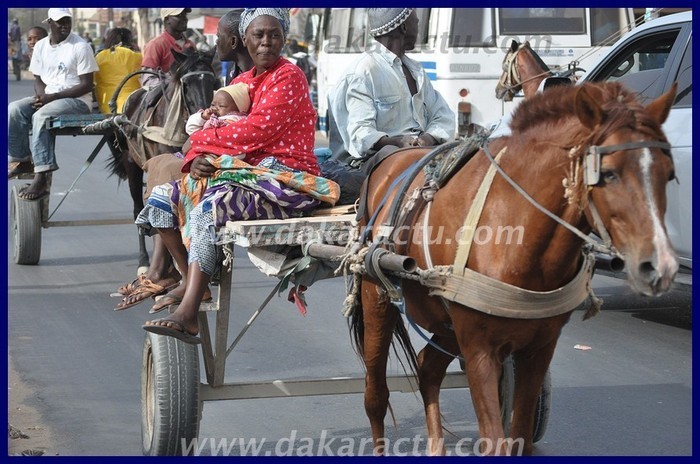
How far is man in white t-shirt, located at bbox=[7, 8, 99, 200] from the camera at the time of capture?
9.95 metres

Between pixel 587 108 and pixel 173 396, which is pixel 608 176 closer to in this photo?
pixel 587 108

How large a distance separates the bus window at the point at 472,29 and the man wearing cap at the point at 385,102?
8861 mm

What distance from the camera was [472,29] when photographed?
1445cm

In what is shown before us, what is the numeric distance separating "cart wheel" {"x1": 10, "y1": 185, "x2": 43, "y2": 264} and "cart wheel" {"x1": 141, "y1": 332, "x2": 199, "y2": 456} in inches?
208

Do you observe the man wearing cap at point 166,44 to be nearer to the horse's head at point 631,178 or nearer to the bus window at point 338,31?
the horse's head at point 631,178

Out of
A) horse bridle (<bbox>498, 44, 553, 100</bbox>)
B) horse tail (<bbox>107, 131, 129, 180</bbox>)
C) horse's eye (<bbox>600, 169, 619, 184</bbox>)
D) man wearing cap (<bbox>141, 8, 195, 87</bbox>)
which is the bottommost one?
horse tail (<bbox>107, 131, 129, 180</bbox>)

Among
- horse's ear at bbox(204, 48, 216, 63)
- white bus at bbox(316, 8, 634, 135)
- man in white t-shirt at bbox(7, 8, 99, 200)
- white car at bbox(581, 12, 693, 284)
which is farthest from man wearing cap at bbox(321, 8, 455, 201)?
white bus at bbox(316, 8, 634, 135)

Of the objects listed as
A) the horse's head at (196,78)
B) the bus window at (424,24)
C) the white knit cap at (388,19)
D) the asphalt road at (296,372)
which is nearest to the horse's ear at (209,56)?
the horse's head at (196,78)

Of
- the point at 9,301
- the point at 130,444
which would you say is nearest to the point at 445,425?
the point at 130,444

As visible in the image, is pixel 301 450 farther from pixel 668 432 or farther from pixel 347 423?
pixel 668 432

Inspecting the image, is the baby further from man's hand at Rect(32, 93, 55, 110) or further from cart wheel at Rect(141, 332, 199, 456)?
man's hand at Rect(32, 93, 55, 110)

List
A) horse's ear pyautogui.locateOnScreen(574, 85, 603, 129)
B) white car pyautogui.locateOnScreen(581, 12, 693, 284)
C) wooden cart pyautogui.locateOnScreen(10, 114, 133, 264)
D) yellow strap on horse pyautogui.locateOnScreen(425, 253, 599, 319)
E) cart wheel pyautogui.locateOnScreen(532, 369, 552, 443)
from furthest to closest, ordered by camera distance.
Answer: wooden cart pyautogui.locateOnScreen(10, 114, 133, 264)
white car pyautogui.locateOnScreen(581, 12, 693, 284)
cart wheel pyautogui.locateOnScreen(532, 369, 552, 443)
yellow strap on horse pyautogui.locateOnScreen(425, 253, 599, 319)
horse's ear pyautogui.locateOnScreen(574, 85, 603, 129)

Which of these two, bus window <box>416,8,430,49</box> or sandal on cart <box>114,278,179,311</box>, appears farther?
bus window <box>416,8,430,49</box>

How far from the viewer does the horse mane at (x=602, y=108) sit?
139 inches
